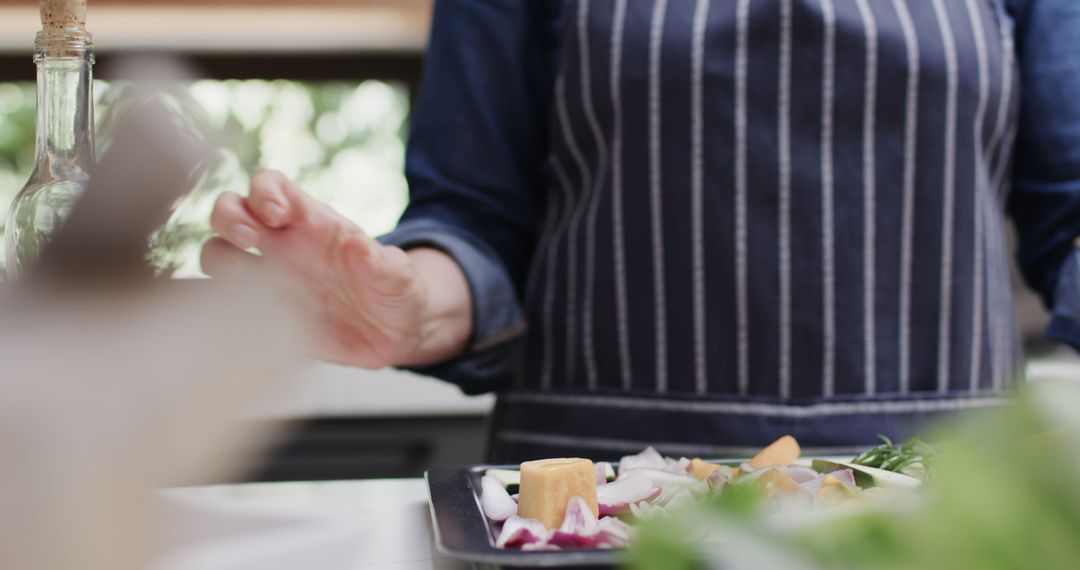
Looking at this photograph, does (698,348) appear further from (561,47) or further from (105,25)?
(105,25)

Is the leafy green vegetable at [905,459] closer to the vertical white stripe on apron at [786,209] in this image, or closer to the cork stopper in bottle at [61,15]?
the vertical white stripe on apron at [786,209]

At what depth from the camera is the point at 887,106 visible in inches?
30.5

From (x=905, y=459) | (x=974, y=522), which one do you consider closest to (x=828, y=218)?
(x=905, y=459)

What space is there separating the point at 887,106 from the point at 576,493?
512mm

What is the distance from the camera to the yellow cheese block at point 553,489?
37cm

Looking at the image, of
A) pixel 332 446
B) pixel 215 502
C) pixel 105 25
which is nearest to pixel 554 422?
pixel 215 502

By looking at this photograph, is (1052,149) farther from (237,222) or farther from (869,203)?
(237,222)

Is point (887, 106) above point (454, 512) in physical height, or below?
above

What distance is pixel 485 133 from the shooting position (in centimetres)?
88

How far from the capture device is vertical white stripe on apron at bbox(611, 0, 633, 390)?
31.4 inches

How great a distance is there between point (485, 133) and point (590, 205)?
12 centimetres

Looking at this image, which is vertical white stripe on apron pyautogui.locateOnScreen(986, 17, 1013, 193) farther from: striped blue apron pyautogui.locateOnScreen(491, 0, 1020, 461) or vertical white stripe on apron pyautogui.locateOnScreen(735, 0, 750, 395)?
vertical white stripe on apron pyautogui.locateOnScreen(735, 0, 750, 395)

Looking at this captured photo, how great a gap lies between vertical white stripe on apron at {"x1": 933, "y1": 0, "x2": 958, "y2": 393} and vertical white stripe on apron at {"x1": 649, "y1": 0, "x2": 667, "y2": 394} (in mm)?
213

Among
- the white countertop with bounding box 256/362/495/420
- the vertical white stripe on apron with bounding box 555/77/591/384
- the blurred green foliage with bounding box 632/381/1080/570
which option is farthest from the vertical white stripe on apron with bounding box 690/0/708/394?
the white countertop with bounding box 256/362/495/420
